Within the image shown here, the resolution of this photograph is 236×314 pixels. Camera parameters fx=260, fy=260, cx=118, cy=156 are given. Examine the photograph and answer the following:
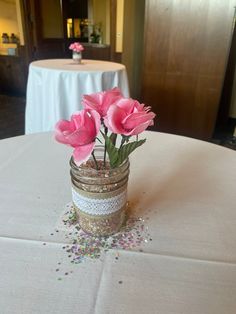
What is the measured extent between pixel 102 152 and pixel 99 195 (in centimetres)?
11

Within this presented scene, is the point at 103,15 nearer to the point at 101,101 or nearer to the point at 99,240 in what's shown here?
the point at 101,101

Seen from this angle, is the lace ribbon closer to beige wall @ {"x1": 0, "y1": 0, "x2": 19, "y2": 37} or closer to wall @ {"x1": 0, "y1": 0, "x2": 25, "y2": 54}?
wall @ {"x1": 0, "y1": 0, "x2": 25, "y2": 54}

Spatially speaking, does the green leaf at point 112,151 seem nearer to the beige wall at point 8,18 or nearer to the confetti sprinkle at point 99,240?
the confetti sprinkle at point 99,240

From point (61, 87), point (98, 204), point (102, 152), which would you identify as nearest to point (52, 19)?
point (61, 87)

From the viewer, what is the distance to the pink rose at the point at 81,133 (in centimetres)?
42

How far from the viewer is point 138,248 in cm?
50

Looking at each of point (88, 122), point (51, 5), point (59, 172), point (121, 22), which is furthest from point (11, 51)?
point (88, 122)

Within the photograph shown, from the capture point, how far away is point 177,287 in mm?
429

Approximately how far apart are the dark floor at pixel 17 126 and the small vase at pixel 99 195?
2.37 metres

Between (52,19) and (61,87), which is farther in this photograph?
(52,19)

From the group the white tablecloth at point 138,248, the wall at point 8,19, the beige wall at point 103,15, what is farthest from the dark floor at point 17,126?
the white tablecloth at point 138,248

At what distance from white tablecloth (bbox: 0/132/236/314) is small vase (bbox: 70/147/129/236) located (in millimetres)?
61

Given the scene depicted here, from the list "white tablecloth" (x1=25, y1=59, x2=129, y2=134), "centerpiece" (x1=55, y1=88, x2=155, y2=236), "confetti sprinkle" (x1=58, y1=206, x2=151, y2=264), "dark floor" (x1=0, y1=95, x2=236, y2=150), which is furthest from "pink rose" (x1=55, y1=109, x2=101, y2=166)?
"dark floor" (x1=0, y1=95, x2=236, y2=150)

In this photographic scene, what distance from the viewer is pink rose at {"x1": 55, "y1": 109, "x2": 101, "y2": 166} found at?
420 millimetres
